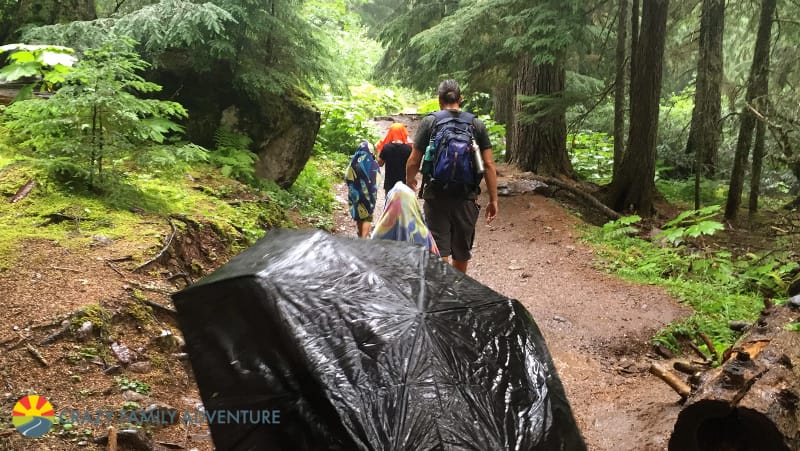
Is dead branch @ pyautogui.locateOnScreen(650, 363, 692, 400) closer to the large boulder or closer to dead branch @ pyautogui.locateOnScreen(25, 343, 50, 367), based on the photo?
dead branch @ pyautogui.locateOnScreen(25, 343, 50, 367)

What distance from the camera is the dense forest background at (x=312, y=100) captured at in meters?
5.00

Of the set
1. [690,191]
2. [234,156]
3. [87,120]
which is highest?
[87,120]

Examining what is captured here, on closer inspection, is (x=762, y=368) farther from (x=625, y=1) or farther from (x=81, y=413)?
(x=625, y=1)

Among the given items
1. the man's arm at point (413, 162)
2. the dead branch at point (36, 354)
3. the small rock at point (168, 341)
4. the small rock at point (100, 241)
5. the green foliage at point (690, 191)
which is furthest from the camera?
the green foliage at point (690, 191)

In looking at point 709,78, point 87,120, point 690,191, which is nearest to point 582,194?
point 709,78

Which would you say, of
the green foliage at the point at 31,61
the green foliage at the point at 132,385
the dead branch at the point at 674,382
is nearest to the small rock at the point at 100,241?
the green foliage at the point at 31,61

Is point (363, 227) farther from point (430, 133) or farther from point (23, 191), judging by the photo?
point (23, 191)

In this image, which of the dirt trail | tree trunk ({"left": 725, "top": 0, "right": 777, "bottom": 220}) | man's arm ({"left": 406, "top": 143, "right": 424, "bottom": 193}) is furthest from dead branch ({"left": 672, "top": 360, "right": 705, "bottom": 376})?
tree trunk ({"left": 725, "top": 0, "right": 777, "bottom": 220})

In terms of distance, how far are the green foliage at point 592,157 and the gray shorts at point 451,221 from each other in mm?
7905

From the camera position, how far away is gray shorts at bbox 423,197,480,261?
5082 millimetres

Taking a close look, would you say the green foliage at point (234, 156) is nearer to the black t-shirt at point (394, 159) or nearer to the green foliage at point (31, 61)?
the black t-shirt at point (394, 159)

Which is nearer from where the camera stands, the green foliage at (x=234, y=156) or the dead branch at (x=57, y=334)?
the dead branch at (x=57, y=334)

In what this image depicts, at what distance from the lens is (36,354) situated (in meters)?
2.97

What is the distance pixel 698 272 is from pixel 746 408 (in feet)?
16.1
